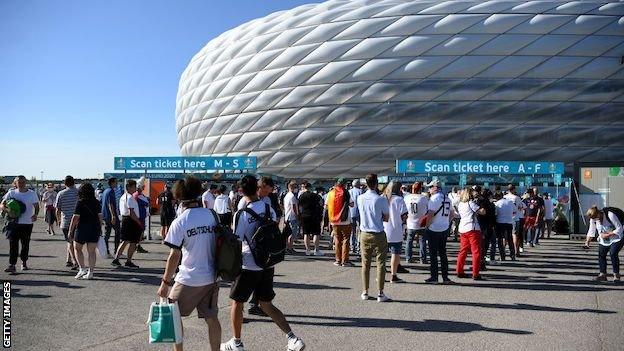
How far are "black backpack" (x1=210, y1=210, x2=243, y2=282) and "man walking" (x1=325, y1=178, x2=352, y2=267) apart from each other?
6.65 meters

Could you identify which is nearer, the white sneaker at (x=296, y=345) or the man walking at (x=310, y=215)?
the white sneaker at (x=296, y=345)


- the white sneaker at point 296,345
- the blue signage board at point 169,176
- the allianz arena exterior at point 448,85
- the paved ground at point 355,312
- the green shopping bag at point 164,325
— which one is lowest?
the paved ground at point 355,312

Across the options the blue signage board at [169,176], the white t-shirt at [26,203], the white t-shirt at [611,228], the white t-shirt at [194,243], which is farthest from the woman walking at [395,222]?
the blue signage board at [169,176]

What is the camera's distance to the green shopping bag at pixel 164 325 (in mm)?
3881

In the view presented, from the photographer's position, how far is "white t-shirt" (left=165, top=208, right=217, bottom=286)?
414cm

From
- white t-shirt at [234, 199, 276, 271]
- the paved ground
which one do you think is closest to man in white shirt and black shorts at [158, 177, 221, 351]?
white t-shirt at [234, 199, 276, 271]

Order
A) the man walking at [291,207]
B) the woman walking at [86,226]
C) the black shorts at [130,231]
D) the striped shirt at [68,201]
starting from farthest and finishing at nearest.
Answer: the man walking at [291,207]
the black shorts at [130,231]
the striped shirt at [68,201]
the woman walking at [86,226]

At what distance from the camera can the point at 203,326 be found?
5855mm

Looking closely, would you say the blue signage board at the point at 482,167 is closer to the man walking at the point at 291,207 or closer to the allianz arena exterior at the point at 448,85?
the man walking at the point at 291,207

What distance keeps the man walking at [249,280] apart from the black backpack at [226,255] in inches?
26.1

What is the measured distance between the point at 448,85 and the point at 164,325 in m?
31.5

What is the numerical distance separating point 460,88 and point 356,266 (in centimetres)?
2480

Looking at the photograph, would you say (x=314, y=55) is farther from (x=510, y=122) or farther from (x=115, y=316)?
(x=115, y=316)

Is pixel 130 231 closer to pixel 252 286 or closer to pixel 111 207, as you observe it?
pixel 111 207
